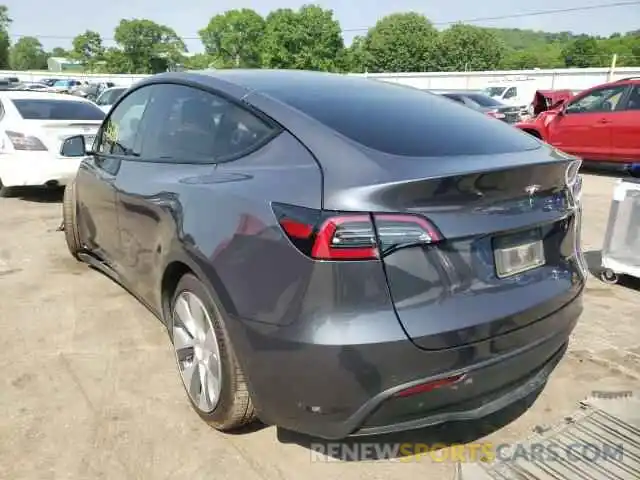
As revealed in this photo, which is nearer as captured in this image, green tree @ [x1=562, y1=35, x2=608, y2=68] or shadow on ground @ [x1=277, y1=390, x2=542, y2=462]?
shadow on ground @ [x1=277, y1=390, x2=542, y2=462]

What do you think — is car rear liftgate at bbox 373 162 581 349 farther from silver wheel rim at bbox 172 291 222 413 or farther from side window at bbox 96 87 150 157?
side window at bbox 96 87 150 157

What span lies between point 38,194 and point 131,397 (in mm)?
6268

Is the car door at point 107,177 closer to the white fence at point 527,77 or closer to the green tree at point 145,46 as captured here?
the white fence at point 527,77

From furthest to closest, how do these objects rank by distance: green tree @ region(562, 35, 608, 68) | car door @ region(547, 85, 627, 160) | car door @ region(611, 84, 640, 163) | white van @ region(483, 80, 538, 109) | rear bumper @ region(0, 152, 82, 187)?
1. green tree @ region(562, 35, 608, 68)
2. white van @ region(483, 80, 538, 109)
3. car door @ region(547, 85, 627, 160)
4. car door @ region(611, 84, 640, 163)
5. rear bumper @ region(0, 152, 82, 187)

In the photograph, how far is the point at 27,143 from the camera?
7.11 m

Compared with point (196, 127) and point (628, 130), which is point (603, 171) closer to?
point (628, 130)

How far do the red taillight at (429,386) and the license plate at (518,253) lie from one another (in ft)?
1.38

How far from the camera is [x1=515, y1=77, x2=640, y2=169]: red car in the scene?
31.6 feet

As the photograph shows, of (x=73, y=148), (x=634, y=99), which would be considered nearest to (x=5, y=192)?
(x=73, y=148)

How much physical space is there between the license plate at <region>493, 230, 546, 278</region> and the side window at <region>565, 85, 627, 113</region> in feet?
29.6

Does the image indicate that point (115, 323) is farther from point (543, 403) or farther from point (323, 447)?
point (543, 403)

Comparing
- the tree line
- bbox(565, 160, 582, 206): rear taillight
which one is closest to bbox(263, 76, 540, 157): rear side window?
bbox(565, 160, 582, 206): rear taillight

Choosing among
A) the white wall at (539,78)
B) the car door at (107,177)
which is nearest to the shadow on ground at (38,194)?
the car door at (107,177)

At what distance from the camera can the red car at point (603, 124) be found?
962 cm
